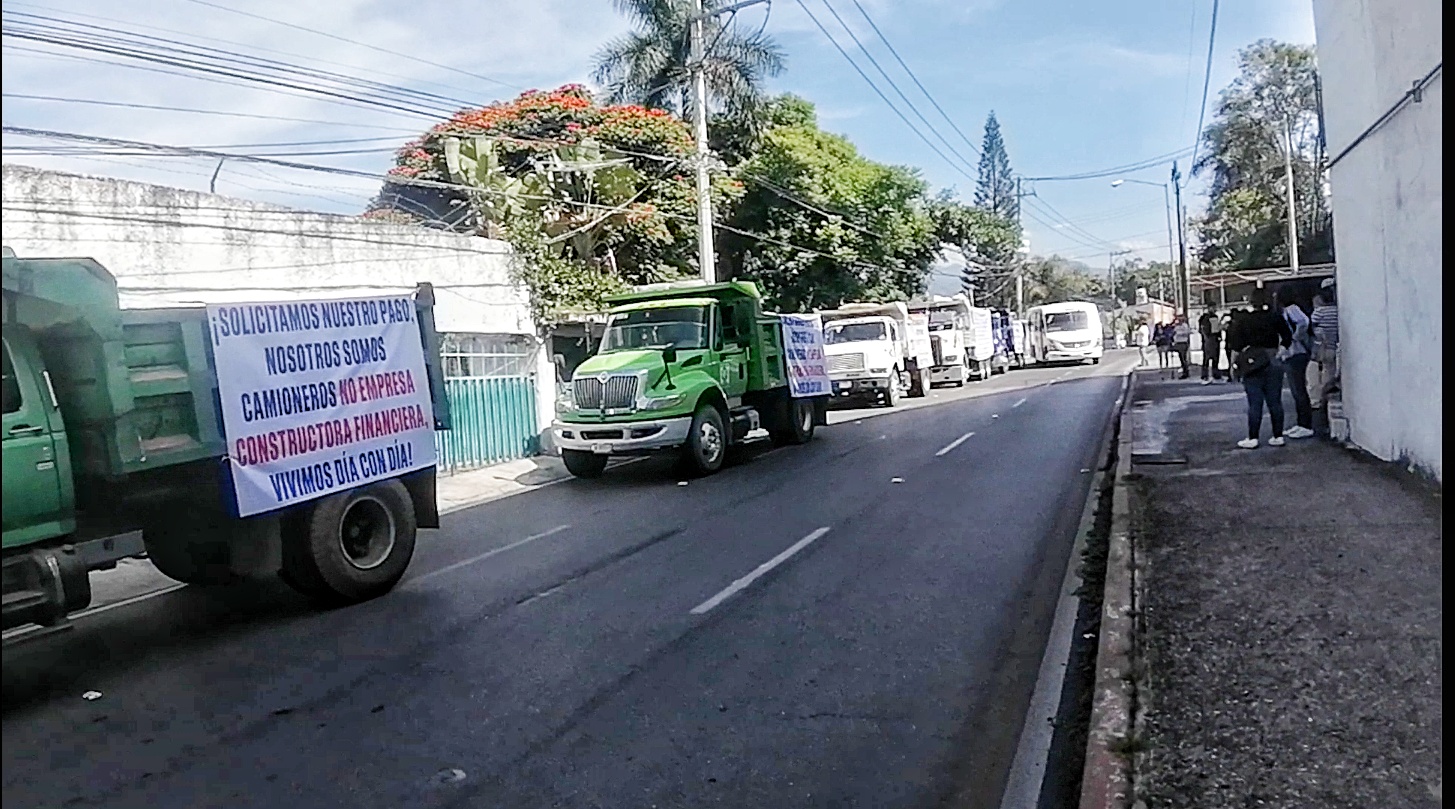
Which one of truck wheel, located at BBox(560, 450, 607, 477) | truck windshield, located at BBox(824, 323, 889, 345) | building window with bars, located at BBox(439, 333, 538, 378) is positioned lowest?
truck wheel, located at BBox(560, 450, 607, 477)

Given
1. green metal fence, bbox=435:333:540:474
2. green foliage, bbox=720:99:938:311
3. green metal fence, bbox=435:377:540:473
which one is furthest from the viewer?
green foliage, bbox=720:99:938:311

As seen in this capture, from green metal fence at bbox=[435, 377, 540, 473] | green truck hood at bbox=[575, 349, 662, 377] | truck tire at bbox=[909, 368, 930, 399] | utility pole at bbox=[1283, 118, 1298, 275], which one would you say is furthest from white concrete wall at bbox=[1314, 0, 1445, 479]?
utility pole at bbox=[1283, 118, 1298, 275]

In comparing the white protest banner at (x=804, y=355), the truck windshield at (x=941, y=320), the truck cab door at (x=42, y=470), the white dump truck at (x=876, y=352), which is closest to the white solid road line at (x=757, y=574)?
the truck cab door at (x=42, y=470)

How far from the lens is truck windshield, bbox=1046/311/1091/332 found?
156 ft

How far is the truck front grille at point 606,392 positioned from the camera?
1591cm

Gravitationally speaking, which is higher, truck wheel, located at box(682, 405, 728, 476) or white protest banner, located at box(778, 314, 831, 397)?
white protest banner, located at box(778, 314, 831, 397)

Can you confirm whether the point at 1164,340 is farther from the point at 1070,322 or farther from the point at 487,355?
the point at 487,355

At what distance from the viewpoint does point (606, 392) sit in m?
16.0

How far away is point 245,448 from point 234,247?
707 centimetres

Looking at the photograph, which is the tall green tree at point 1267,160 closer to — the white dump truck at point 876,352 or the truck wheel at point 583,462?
the white dump truck at point 876,352

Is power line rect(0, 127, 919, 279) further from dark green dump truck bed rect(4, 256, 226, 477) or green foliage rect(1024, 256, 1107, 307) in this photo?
green foliage rect(1024, 256, 1107, 307)

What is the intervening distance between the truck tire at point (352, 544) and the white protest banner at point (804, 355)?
11232 millimetres

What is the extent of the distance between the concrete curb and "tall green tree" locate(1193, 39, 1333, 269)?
4151 cm

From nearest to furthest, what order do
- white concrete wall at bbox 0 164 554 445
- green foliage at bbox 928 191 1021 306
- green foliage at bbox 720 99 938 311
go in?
white concrete wall at bbox 0 164 554 445 → green foliage at bbox 720 99 938 311 → green foliage at bbox 928 191 1021 306
